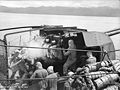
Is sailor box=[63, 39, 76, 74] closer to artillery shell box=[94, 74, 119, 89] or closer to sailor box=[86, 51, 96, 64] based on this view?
sailor box=[86, 51, 96, 64]

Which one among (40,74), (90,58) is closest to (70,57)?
(90,58)

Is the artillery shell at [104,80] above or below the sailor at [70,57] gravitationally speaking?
below

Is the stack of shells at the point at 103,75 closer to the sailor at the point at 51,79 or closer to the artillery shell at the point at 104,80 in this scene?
the artillery shell at the point at 104,80

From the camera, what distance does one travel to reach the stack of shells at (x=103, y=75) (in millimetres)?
2590

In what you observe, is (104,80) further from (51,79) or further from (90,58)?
(51,79)

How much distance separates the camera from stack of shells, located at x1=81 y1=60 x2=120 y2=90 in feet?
8.50

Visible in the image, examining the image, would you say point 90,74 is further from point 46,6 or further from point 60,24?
point 46,6

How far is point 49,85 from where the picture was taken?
8.09ft

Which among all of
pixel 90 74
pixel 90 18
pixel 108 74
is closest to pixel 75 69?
pixel 90 74

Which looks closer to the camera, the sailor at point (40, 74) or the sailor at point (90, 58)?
the sailor at point (40, 74)

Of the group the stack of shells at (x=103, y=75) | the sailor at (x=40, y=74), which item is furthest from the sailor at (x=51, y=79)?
the stack of shells at (x=103, y=75)

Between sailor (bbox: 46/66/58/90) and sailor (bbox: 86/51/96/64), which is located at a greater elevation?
sailor (bbox: 86/51/96/64)

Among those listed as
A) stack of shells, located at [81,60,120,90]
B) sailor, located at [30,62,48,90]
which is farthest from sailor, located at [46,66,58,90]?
stack of shells, located at [81,60,120,90]

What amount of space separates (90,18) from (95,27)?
0.11 metres
